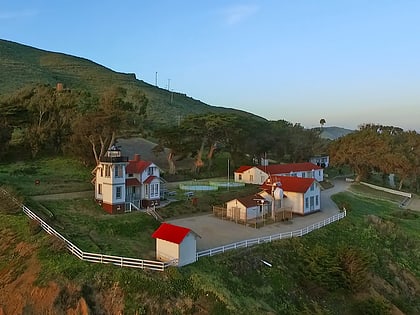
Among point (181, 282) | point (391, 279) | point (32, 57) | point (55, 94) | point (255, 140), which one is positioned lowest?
point (391, 279)

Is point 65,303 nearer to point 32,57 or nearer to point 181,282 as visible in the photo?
point 181,282

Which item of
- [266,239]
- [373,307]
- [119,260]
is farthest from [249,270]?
[119,260]

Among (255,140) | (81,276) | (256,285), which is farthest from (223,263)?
(255,140)

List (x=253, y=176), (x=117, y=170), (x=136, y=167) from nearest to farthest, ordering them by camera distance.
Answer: (x=117, y=170) < (x=136, y=167) < (x=253, y=176)

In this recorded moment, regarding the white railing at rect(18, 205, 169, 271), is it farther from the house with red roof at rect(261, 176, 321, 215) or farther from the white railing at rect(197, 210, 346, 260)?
the house with red roof at rect(261, 176, 321, 215)

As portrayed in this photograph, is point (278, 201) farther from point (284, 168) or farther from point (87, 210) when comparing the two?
point (284, 168)

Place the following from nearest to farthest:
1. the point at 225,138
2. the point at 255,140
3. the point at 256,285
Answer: the point at 256,285 → the point at 225,138 → the point at 255,140
